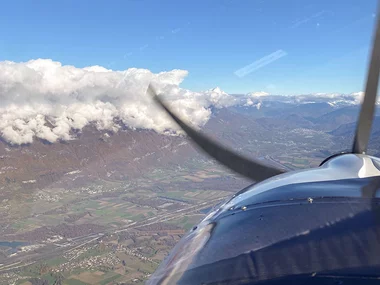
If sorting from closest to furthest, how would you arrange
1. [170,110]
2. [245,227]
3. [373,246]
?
[373,246], [245,227], [170,110]

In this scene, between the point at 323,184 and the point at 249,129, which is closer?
the point at 323,184

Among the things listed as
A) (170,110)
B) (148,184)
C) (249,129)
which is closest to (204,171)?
(148,184)

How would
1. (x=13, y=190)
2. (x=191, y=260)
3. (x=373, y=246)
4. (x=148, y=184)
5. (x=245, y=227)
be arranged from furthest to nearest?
1. (x=148, y=184)
2. (x=13, y=190)
3. (x=245, y=227)
4. (x=191, y=260)
5. (x=373, y=246)

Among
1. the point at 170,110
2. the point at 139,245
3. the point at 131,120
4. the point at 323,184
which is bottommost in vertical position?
the point at 139,245

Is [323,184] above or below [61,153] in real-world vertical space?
below

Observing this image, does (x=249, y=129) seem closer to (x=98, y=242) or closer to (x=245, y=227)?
(x=98, y=242)

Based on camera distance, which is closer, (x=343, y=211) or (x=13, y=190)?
(x=343, y=211)

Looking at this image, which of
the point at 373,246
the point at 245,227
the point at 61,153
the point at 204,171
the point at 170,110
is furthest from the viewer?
the point at 61,153

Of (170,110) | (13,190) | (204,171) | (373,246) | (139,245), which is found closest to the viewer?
(373,246)

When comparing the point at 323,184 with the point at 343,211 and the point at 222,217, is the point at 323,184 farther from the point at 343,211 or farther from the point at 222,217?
the point at 222,217

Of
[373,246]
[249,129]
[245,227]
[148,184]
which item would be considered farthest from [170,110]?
[249,129]
